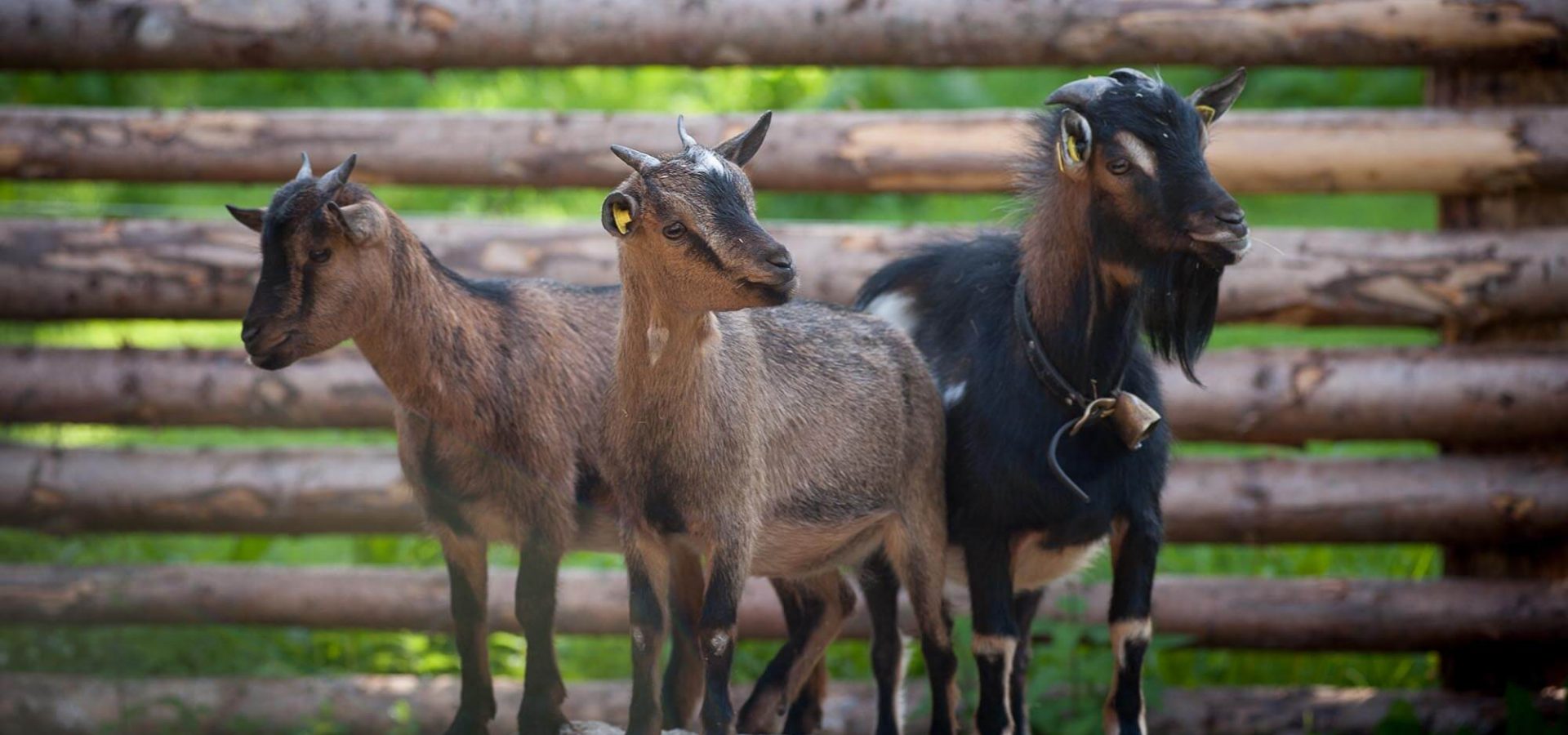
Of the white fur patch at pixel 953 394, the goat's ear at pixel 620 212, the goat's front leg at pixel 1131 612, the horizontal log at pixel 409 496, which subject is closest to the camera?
the goat's ear at pixel 620 212

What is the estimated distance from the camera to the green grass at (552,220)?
22.6ft

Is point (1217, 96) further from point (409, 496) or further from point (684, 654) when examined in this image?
point (409, 496)

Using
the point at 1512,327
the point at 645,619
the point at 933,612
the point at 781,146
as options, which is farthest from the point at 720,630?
the point at 1512,327

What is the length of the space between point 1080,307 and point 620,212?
4.84 ft

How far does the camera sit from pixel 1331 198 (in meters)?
12.0

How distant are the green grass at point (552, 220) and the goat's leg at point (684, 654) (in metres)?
1.66

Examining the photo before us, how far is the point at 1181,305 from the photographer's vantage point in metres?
4.32

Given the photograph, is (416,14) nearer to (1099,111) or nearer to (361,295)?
(361,295)

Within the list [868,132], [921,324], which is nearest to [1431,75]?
[868,132]

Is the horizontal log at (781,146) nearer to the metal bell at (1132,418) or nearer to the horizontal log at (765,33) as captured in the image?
the horizontal log at (765,33)

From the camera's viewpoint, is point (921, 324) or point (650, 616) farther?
point (921, 324)

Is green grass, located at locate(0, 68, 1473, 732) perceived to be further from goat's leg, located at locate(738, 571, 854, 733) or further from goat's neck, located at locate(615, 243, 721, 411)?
goat's neck, located at locate(615, 243, 721, 411)

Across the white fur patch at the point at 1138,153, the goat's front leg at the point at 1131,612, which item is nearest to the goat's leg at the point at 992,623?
the goat's front leg at the point at 1131,612

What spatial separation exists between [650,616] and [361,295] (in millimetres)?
1157
